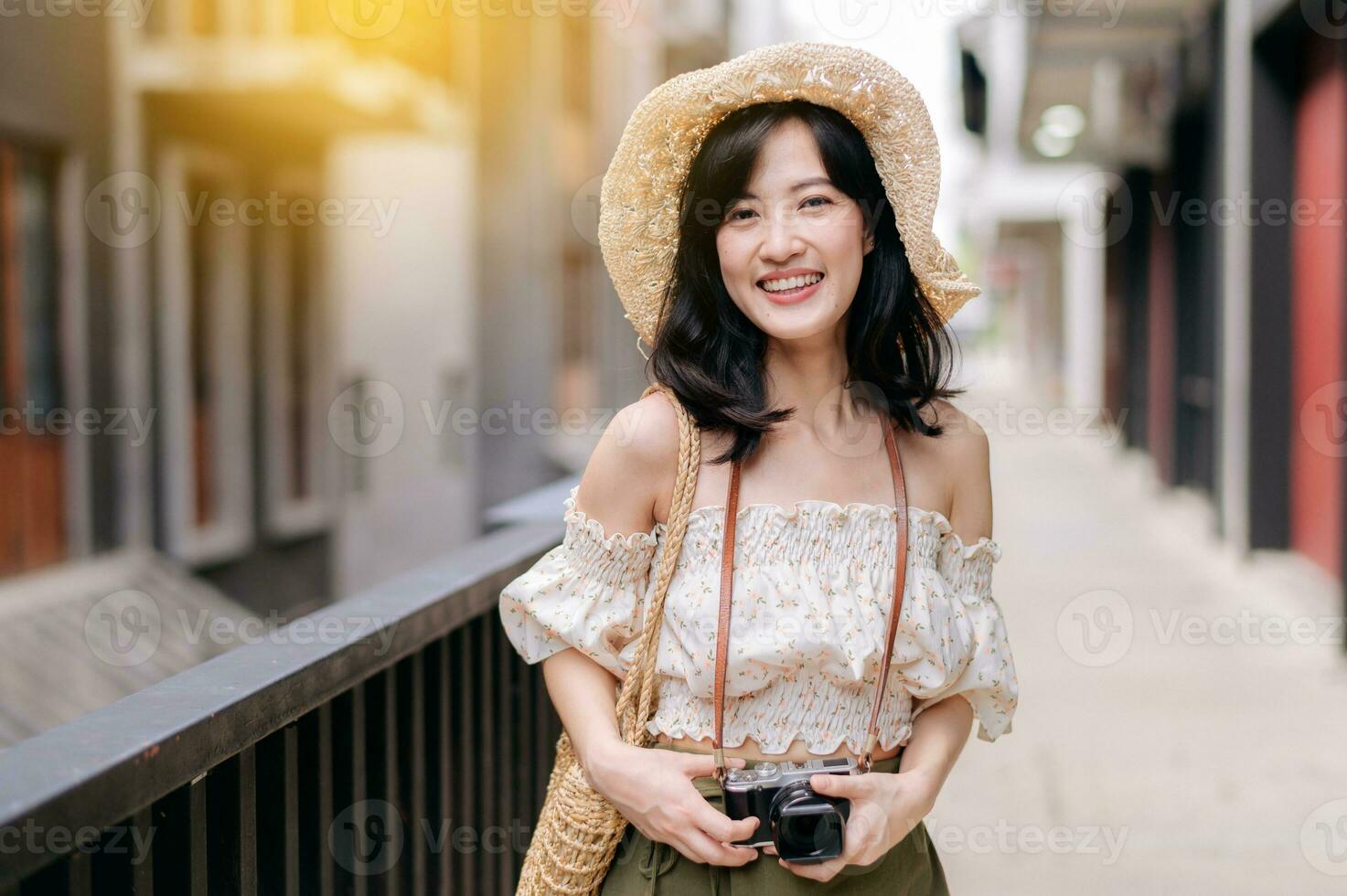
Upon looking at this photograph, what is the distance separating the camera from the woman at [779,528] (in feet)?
5.89

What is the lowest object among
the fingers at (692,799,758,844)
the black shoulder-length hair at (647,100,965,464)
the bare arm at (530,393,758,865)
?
the fingers at (692,799,758,844)

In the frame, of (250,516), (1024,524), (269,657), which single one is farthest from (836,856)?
(1024,524)

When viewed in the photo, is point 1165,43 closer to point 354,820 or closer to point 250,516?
point 250,516

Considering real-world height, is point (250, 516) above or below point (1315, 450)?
below

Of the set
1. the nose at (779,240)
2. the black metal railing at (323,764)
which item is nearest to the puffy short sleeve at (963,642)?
the nose at (779,240)

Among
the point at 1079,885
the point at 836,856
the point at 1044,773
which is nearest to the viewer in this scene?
the point at 836,856

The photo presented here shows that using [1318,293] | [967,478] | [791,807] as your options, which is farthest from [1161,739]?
[791,807]

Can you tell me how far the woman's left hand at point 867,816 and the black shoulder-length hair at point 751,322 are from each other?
0.45m

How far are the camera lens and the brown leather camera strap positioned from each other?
4.7 inches

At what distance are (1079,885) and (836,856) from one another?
268 cm

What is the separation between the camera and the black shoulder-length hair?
1881mm

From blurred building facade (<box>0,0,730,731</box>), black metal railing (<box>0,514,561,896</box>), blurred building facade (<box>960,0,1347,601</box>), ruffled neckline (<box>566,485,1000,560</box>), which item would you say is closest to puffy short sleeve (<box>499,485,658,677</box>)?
ruffled neckline (<box>566,485,1000,560</box>)

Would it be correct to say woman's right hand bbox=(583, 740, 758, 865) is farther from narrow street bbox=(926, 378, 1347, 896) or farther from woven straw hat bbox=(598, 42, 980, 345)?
narrow street bbox=(926, 378, 1347, 896)

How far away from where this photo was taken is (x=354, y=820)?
223 centimetres
